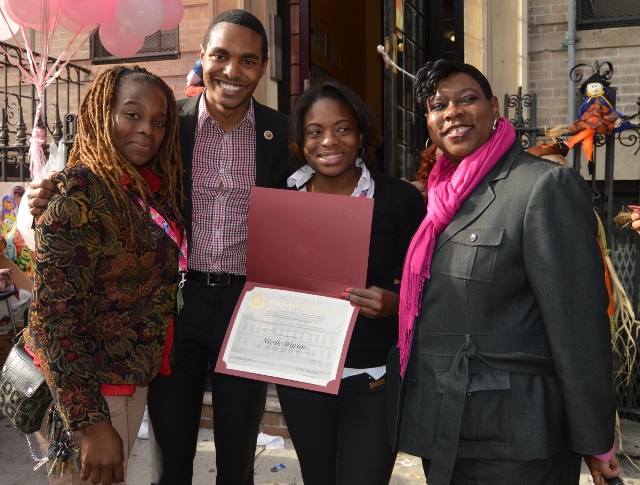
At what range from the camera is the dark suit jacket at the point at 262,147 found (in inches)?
101

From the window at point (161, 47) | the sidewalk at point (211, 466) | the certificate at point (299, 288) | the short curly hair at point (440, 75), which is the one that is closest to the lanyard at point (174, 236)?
the certificate at point (299, 288)

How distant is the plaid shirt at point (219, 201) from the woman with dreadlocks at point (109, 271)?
23cm

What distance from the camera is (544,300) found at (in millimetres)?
1696

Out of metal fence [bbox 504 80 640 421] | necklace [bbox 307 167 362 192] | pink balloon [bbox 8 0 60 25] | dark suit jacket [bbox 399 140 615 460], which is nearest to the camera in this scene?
dark suit jacket [bbox 399 140 615 460]

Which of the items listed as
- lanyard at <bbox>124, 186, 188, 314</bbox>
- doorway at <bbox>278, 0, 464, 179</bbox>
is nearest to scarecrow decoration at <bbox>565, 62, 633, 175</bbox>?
doorway at <bbox>278, 0, 464, 179</bbox>

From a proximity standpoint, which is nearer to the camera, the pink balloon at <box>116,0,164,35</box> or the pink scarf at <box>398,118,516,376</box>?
the pink scarf at <box>398,118,516,376</box>

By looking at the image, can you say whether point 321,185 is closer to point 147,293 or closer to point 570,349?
point 147,293

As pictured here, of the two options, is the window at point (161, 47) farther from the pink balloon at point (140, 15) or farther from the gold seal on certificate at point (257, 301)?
the gold seal on certificate at point (257, 301)

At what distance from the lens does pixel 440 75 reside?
76.5 inches

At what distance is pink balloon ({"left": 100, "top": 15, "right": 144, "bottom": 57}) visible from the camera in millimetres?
4914

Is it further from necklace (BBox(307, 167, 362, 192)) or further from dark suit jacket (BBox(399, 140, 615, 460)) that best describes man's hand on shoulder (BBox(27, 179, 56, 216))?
dark suit jacket (BBox(399, 140, 615, 460))

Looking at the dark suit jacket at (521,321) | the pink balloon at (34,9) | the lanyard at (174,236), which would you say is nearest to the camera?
the dark suit jacket at (521,321)

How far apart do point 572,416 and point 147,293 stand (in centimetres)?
140

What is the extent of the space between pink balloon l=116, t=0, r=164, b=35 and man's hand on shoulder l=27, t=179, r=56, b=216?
3076 mm
